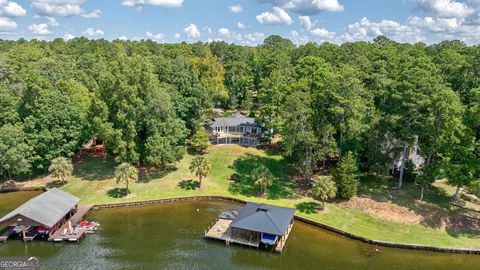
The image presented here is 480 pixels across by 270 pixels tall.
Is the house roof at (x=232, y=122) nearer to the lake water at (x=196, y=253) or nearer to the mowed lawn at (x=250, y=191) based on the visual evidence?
the mowed lawn at (x=250, y=191)

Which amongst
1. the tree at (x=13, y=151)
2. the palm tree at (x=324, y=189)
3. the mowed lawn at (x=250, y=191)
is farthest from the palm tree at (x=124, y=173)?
the palm tree at (x=324, y=189)

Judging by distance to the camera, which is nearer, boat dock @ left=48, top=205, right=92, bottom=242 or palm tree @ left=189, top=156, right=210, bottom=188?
boat dock @ left=48, top=205, right=92, bottom=242

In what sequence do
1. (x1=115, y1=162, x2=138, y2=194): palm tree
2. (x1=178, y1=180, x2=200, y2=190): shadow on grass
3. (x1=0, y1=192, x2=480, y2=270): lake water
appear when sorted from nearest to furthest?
1. (x1=0, y1=192, x2=480, y2=270): lake water
2. (x1=115, y1=162, x2=138, y2=194): palm tree
3. (x1=178, y1=180, x2=200, y2=190): shadow on grass

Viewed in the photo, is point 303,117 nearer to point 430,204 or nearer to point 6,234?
point 430,204

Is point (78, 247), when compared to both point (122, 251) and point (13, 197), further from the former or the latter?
point (13, 197)


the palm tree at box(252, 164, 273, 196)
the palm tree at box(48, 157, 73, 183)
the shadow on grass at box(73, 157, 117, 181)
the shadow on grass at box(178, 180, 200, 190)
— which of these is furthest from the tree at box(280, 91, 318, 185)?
the palm tree at box(48, 157, 73, 183)

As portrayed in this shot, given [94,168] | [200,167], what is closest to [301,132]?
[200,167]

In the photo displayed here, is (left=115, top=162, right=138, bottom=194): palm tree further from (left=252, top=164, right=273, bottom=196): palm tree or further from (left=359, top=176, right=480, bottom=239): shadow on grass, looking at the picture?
(left=359, top=176, right=480, bottom=239): shadow on grass
